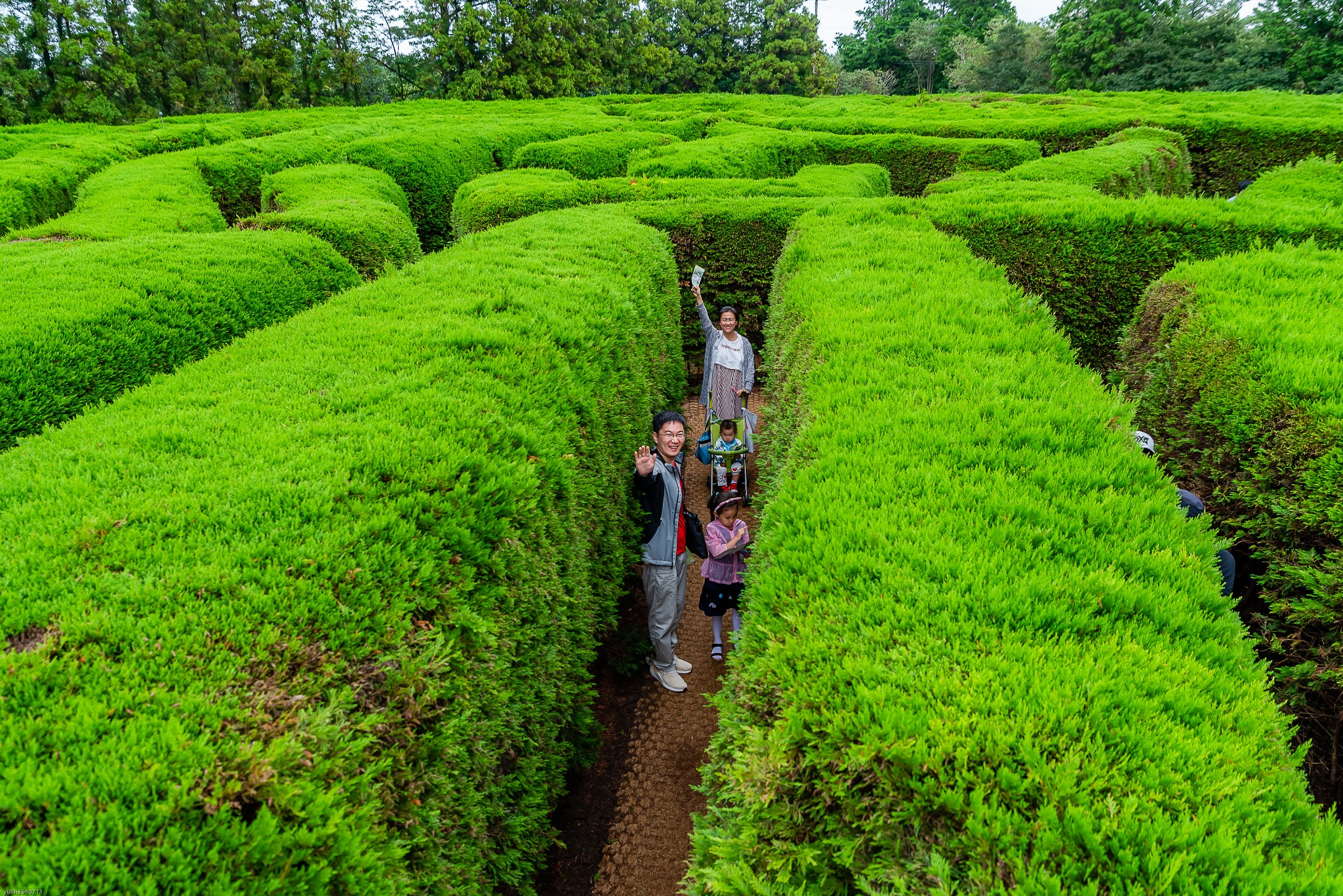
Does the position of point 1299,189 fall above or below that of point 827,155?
below

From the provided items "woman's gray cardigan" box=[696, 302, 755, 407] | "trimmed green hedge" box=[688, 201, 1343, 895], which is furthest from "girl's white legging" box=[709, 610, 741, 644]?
"woman's gray cardigan" box=[696, 302, 755, 407]

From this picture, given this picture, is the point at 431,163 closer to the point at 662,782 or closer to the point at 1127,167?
the point at 1127,167

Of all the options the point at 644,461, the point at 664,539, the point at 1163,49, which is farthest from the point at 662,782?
the point at 1163,49

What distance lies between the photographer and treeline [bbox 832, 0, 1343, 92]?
35.5 metres

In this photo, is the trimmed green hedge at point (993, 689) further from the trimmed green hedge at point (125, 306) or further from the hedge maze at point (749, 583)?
the trimmed green hedge at point (125, 306)

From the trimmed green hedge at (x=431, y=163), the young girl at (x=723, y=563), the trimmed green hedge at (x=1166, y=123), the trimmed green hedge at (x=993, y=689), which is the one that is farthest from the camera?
the trimmed green hedge at (x=431, y=163)

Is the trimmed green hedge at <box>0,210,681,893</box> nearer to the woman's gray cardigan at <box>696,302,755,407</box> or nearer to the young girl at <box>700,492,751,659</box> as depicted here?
the young girl at <box>700,492,751,659</box>

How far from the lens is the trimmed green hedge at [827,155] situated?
1573 cm

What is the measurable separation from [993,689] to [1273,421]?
3.49 meters

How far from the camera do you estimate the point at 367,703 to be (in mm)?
2176

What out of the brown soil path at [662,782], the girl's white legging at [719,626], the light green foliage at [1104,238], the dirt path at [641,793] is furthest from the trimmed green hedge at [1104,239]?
the dirt path at [641,793]

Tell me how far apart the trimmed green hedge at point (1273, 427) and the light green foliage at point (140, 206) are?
518 inches

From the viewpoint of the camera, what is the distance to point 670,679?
536 cm

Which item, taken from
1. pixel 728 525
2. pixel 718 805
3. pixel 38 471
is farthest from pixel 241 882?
pixel 728 525
